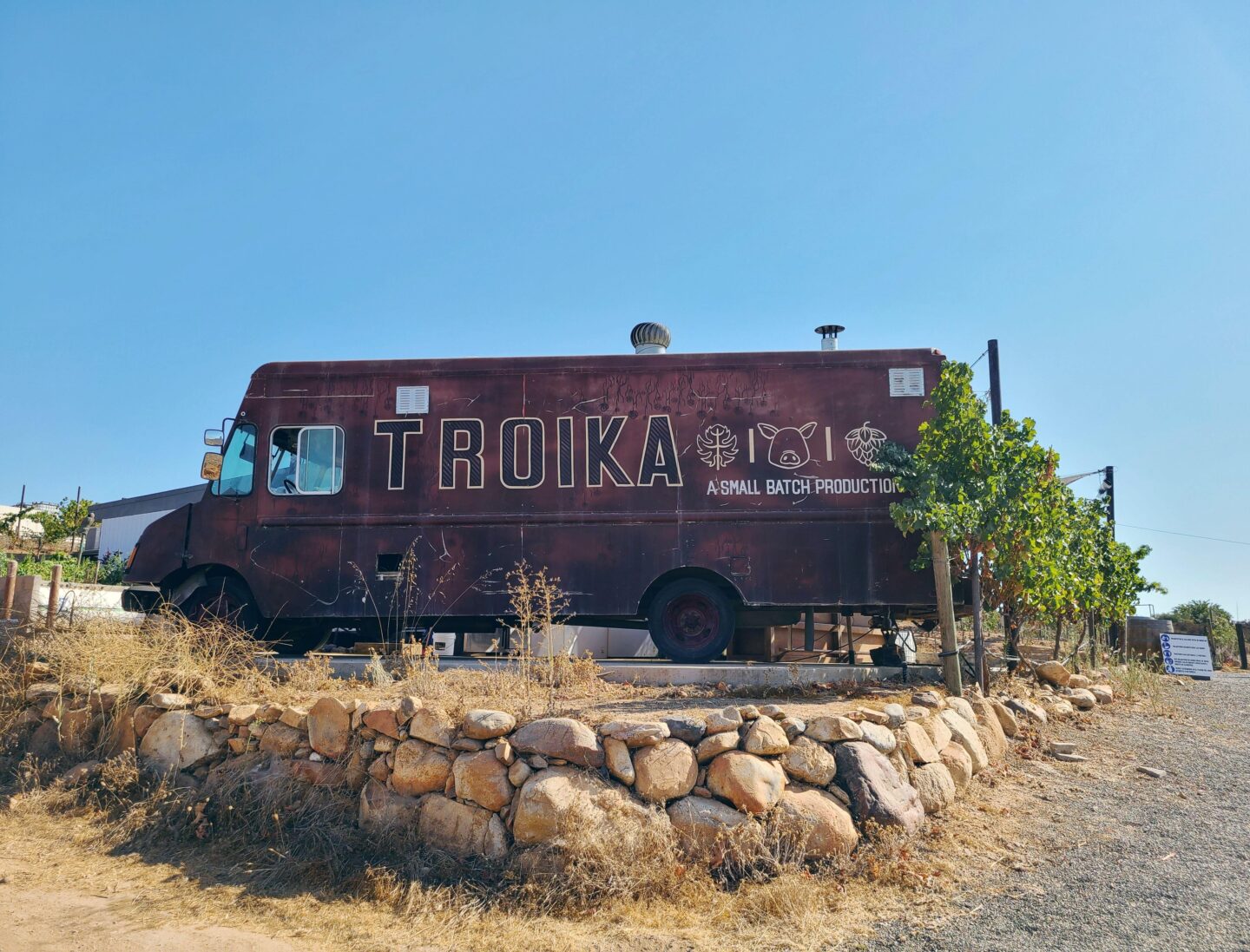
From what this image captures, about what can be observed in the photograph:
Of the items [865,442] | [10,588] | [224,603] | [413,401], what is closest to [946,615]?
[865,442]

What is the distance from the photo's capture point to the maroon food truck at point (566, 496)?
340 inches

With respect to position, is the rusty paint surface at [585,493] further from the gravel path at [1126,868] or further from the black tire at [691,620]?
the gravel path at [1126,868]

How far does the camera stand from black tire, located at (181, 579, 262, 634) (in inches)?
352

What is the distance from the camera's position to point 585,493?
8.90 meters

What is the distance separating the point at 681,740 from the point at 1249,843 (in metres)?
3.78

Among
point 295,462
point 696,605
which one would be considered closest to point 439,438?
point 295,462

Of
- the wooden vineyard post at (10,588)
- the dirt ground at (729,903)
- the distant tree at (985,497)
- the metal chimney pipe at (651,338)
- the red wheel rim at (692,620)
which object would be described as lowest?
the dirt ground at (729,903)

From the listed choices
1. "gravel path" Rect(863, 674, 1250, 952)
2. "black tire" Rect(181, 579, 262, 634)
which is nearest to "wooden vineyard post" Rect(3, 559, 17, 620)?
"black tire" Rect(181, 579, 262, 634)

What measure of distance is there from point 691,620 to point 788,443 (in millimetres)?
1974

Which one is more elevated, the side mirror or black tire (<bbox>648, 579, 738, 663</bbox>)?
the side mirror

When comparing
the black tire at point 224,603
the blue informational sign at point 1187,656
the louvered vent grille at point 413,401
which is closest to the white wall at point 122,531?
the black tire at point 224,603

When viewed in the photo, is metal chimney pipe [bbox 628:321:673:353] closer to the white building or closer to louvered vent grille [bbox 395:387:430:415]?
louvered vent grille [bbox 395:387:430:415]

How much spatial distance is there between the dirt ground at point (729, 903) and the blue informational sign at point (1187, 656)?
11120 millimetres

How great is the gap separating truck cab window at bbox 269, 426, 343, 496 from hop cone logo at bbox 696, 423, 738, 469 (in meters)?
3.69
